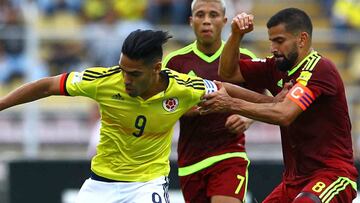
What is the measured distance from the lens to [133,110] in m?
7.93

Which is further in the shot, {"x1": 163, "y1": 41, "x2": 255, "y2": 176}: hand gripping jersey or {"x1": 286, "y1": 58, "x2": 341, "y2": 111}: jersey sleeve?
{"x1": 163, "y1": 41, "x2": 255, "y2": 176}: hand gripping jersey

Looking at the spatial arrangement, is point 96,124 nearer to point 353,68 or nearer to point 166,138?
point 353,68

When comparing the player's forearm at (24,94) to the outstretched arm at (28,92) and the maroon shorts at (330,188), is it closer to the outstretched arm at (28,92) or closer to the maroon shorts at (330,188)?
the outstretched arm at (28,92)

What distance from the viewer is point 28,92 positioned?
770 cm

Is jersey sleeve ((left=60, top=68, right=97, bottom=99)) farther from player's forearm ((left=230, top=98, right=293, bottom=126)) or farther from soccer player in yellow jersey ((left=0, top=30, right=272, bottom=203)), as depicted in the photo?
player's forearm ((left=230, top=98, right=293, bottom=126))

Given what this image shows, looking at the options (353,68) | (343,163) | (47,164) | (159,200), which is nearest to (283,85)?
(343,163)

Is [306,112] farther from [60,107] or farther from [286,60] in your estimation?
[60,107]

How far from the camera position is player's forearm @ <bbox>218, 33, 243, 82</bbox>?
27.5 ft

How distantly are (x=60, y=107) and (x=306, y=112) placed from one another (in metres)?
6.73

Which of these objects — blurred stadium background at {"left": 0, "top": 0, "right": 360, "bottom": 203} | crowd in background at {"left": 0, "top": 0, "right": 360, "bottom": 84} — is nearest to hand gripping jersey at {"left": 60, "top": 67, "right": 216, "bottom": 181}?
blurred stadium background at {"left": 0, "top": 0, "right": 360, "bottom": 203}

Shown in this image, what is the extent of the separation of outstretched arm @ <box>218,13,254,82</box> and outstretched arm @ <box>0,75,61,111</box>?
156 cm

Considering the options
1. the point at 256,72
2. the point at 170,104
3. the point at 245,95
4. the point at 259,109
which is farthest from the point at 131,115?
the point at 256,72

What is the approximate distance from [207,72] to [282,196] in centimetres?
148

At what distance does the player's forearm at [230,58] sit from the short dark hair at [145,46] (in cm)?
84
